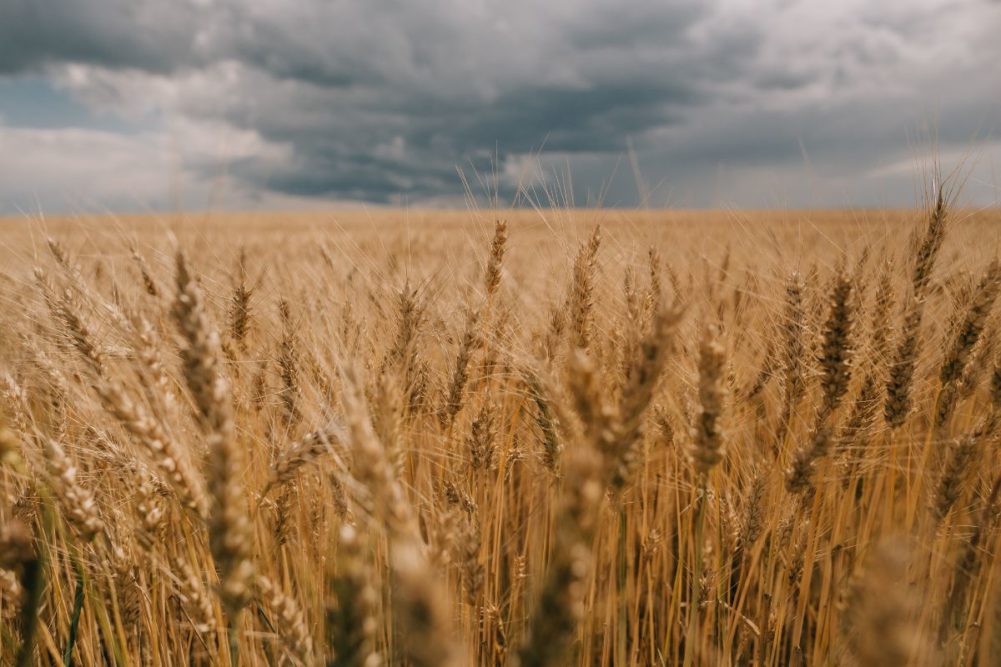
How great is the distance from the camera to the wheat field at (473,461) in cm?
88

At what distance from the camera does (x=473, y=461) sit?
1.71 metres

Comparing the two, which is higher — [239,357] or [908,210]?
[908,210]

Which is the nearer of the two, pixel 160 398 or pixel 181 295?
pixel 181 295

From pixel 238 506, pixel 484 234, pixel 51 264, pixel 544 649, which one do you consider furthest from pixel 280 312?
pixel 544 649

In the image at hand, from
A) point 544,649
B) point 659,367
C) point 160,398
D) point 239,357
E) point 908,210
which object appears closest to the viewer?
point 544,649

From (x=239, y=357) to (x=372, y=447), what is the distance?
149 centimetres

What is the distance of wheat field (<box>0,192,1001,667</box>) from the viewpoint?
34.4 inches

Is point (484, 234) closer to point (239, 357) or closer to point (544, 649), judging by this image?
point (239, 357)

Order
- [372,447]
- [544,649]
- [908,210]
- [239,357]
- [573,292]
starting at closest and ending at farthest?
[544,649]
[372,447]
[573,292]
[239,357]
[908,210]

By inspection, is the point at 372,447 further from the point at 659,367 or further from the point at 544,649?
the point at 659,367

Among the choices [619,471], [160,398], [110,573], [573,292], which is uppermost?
[573,292]

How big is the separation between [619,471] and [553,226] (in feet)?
4.91

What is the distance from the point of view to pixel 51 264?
72.4 inches

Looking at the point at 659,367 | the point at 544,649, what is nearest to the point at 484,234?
the point at 659,367
